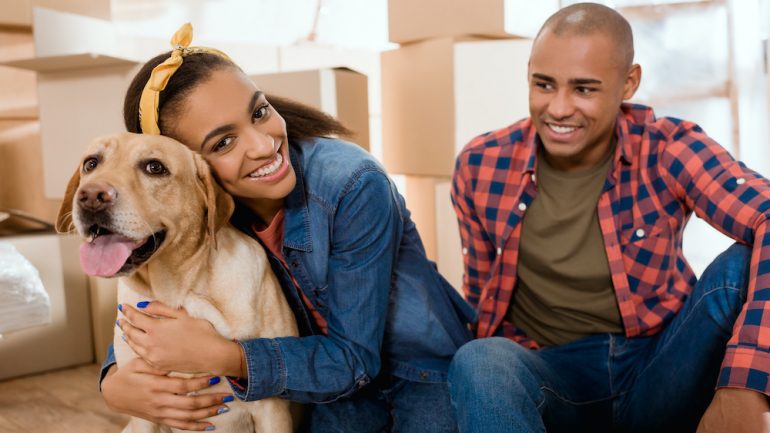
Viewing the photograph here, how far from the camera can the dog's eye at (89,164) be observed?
4.25 ft

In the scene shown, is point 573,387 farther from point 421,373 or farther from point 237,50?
point 237,50

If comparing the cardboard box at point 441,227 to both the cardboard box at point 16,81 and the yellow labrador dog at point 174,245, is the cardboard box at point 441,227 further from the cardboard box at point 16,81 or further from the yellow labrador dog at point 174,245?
the cardboard box at point 16,81

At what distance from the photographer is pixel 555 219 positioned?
1583mm

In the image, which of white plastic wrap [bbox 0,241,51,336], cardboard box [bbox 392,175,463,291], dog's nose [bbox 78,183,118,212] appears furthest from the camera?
cardboard box [bbox 392,175,463,291]

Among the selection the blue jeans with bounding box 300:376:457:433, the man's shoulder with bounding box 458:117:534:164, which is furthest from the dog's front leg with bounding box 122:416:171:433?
the man's shoulder with bounding box 458:117:534:164

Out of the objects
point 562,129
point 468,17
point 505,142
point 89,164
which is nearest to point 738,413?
point 562,129

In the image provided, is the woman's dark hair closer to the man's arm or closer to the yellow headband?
the yellow headband

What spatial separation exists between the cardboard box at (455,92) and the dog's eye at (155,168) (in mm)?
1170

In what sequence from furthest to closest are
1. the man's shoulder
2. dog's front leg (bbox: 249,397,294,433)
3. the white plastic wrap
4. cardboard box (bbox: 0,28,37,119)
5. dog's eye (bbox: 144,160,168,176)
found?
cardboard box (bbox: 0,28,37,119)
the white plastic wrap
the man's shoulder
dog's front leg (bbox: 249,397,294,433)
dog's eye (bbox: 144,160,168,176)

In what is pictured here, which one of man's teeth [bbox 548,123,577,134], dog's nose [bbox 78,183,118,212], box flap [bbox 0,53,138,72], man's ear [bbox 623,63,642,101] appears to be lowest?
Result: dog's nose [bbox 78,183,118,212]

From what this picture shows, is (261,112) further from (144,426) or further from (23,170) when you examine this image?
(23,170)

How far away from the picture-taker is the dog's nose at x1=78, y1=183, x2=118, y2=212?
1141mm

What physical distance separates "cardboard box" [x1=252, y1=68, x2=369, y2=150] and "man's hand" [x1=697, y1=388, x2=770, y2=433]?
3.89 ft

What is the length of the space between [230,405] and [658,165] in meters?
0.96
